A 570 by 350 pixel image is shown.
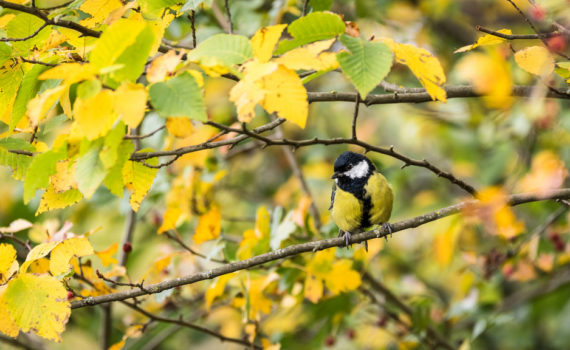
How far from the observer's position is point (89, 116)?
1.25 m

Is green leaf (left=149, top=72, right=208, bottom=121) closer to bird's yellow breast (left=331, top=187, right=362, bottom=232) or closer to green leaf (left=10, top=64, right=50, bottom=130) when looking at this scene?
green leaf (left=10, top=64, right=50, bottom=130)

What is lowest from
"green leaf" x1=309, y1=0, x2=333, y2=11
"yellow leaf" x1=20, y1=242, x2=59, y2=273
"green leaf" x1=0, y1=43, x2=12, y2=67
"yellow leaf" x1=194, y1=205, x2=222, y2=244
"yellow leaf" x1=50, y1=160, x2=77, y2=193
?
"yellow leaf" x1=194, y1=205, x2=222, y2=244

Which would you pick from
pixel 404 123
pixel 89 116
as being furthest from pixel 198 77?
pixel 404 123

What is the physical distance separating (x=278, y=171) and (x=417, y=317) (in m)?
2.79

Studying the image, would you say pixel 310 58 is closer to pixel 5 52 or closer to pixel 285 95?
pixel 285 95

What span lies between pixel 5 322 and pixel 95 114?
0.78 metres

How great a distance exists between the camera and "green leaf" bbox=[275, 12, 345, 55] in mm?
1389

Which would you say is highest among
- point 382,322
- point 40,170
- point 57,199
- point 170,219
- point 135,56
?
point 135,56

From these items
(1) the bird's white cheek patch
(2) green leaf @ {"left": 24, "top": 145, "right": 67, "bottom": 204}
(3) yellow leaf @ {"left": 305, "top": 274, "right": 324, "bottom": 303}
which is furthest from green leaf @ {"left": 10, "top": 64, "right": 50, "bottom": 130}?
(1) the bird's white cheek patch

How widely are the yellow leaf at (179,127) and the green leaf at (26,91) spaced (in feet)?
1.57

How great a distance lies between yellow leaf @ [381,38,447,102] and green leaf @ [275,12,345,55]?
0.15 metres

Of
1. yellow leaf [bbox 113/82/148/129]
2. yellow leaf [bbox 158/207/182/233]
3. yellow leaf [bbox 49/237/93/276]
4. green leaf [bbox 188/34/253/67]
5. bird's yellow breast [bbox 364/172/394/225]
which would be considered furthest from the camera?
bird's yellow breast [bbox 364/172/394/225]

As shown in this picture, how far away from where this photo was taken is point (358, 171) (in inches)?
108

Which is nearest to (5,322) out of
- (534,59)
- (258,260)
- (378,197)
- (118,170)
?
(118,170)
